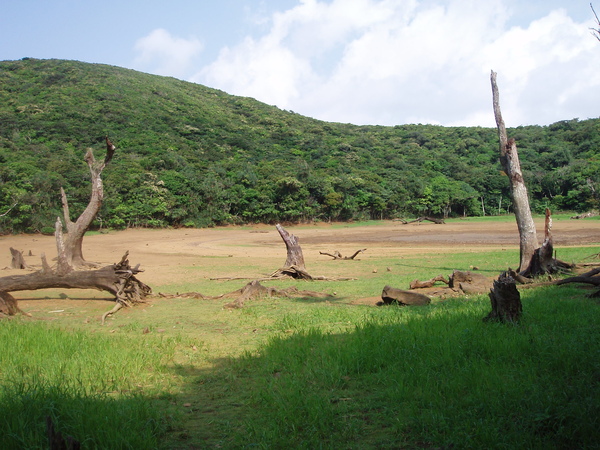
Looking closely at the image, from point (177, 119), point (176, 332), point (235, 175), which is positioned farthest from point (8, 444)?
point (177, 119)

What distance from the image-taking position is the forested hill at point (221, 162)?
42.8 meters

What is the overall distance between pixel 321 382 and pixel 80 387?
8.07ft

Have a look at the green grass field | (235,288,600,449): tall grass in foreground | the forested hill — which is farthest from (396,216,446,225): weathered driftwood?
(235,288,600,449): tall grass in foreground

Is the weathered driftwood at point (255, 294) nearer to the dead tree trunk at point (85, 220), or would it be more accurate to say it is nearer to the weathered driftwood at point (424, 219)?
the dead tree trunk at point (85, 220)

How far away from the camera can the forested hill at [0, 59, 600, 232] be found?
42750mm

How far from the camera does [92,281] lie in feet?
35.4

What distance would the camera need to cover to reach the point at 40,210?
37.1m

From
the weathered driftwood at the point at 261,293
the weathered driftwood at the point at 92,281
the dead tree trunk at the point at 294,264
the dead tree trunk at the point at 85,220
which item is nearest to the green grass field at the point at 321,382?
the weathered driftwood at the point at 261,293

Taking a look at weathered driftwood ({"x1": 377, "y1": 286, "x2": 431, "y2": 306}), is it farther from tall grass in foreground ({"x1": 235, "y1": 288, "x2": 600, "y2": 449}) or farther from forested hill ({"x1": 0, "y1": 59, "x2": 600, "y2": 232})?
forested hill ({"x1": 0, "y1": 59, "x2": 600, "y2": 232})

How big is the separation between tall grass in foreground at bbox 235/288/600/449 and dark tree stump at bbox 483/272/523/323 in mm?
173

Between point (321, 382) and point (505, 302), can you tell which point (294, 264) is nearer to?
point (505, 302)

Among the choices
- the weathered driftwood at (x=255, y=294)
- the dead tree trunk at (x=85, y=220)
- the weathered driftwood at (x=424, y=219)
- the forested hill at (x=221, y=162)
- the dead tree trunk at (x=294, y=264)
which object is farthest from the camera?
the weathered driftwood at (x=424, y=219)

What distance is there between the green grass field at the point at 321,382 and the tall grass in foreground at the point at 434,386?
16 mm

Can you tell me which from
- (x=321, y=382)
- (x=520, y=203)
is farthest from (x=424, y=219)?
(x=321, y=382)
